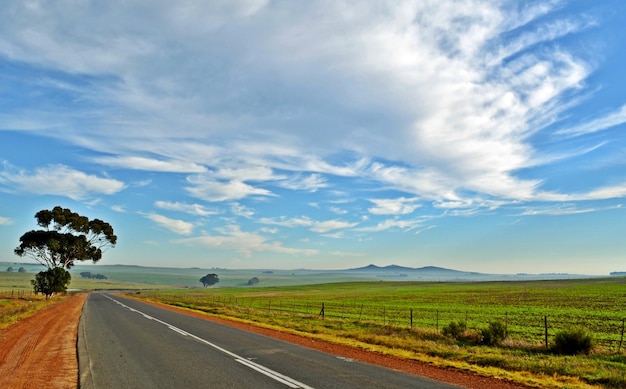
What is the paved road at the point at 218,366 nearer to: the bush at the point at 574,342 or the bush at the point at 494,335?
the bush at the point at 494,335

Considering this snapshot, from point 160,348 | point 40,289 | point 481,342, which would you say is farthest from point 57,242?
point 481,342

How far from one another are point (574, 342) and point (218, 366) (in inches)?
586

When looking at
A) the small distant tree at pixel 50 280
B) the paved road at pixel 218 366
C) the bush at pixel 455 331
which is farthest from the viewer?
the small distant tree at pixel 50 280

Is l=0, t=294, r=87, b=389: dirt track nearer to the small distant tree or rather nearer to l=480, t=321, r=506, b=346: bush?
l=480, t=321, r=506, b=346: bush

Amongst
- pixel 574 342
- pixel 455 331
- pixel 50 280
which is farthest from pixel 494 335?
pixel 50 280

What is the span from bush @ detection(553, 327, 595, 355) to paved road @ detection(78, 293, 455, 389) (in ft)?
34.3

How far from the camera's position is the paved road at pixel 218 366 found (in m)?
10.2

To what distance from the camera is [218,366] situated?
1223cm

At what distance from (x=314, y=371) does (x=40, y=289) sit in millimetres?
72397

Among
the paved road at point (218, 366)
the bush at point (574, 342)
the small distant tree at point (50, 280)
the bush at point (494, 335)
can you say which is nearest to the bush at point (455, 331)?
the bush at point (494, 335)

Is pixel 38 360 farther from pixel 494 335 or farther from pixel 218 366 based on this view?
pixel 494 335

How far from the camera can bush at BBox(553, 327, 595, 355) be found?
1786cm

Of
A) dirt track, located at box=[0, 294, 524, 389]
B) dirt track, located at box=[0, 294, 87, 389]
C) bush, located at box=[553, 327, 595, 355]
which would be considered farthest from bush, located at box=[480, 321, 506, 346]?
dirt track, located at box=[0, 294, 87, 389]

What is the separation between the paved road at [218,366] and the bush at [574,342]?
10.5 m
